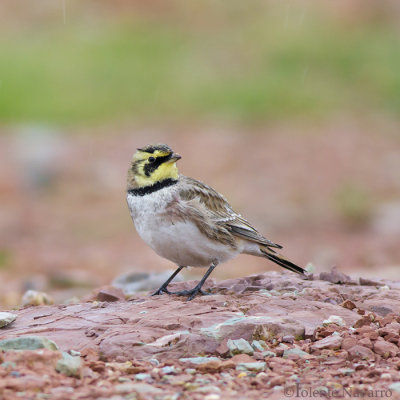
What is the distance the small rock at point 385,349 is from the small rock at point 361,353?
48 mm

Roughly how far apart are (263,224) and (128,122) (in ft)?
23.5

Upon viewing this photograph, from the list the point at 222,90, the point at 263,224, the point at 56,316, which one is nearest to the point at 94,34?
the point at 222,90

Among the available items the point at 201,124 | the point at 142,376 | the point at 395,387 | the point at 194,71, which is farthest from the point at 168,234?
the point at 194,71

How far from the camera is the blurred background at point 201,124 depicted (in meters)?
12.9

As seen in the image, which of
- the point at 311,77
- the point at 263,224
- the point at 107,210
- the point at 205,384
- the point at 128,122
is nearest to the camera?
the point at 205,384

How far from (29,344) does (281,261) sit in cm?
245

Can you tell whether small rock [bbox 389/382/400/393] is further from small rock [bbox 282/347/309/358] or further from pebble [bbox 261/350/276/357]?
pebble [bbox 261/350/276/357]

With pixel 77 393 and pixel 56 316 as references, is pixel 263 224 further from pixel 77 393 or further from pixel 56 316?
pixel 77 393

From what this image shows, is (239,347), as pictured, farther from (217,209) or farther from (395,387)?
(217,209)

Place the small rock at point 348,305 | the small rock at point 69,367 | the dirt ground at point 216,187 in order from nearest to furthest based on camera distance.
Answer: the small rock at point 69,367 → the small rock at point 348,305 → the dirt ground at point 216,187

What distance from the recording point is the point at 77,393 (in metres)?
4.27

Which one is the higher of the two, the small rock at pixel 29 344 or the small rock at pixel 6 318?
the small rock at pixel 6 318

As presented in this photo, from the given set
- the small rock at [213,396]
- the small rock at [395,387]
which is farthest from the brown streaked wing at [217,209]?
the small rock at [395,387]

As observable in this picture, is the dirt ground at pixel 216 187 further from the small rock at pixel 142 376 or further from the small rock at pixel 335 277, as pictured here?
the small rock at pixel 142 376
